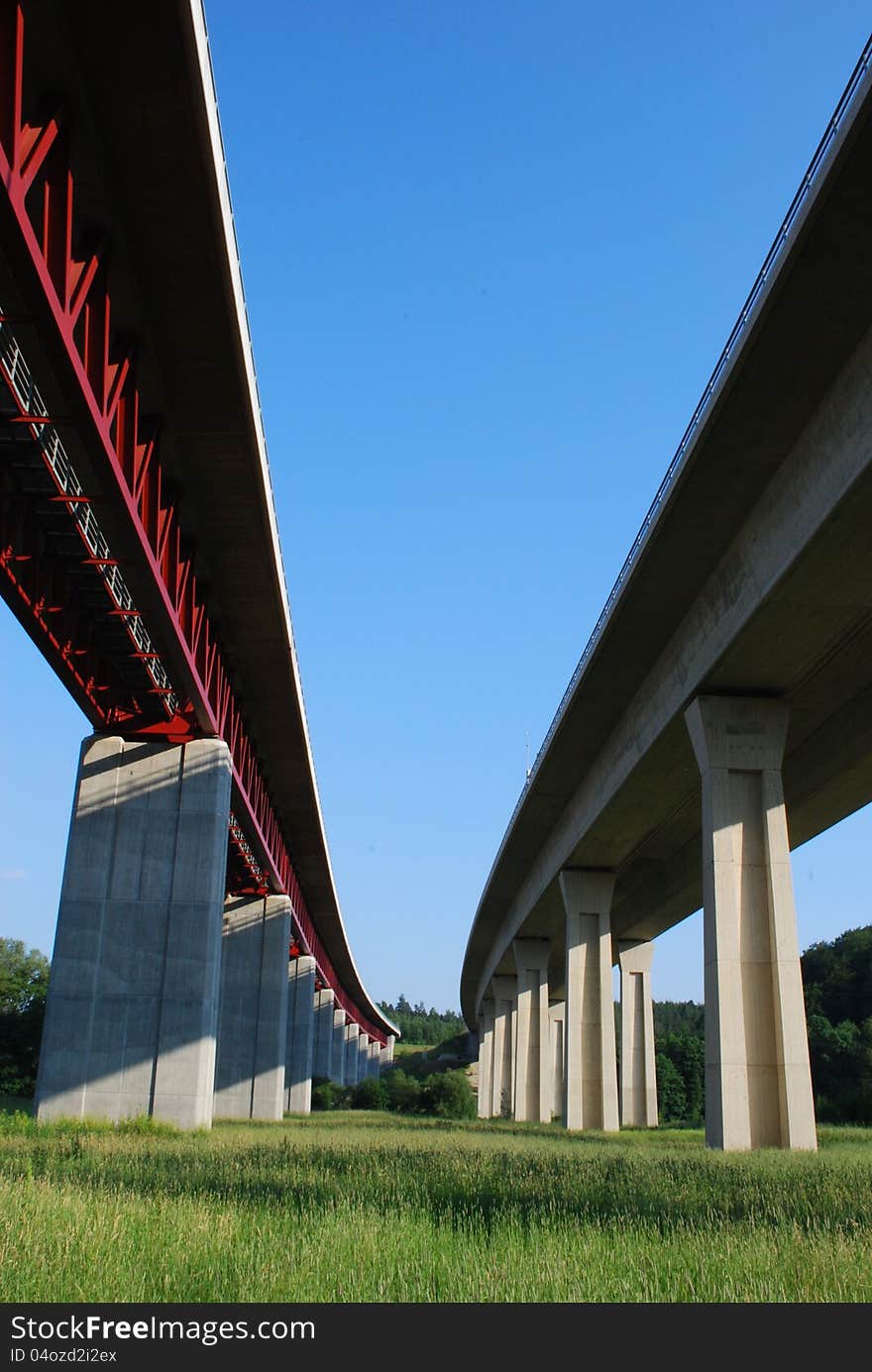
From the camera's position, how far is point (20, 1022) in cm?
8181

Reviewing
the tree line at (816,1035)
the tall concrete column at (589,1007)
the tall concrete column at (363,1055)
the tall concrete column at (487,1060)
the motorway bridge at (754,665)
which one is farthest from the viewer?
the tall concrete column at (363,1055)

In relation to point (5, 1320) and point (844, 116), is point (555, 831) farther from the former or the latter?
point (5, 1320)

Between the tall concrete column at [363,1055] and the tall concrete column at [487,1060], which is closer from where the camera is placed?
the tall concrete column at [487,1060]

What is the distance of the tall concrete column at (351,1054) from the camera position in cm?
12497

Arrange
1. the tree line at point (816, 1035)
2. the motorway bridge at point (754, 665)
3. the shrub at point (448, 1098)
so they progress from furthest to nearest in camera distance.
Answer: the tree line at point (816, 1035) < the shrub at point (448, 1098) < the motorway bridge at point (754, 665)

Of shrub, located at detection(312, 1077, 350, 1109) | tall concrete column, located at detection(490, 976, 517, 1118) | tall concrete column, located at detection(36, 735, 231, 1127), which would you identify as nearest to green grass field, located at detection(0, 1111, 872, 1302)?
tall concrete column, located at detection(36, 735, 231, 1127)

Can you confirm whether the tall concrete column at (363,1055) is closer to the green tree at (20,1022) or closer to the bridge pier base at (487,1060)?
the bridge pier base at (487,1060)

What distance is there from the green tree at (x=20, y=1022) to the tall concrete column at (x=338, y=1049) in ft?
87.1

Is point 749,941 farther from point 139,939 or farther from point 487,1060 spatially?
point 487,1060

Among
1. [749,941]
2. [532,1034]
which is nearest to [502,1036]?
[532,1034]

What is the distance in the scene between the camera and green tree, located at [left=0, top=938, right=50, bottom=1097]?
261 feet

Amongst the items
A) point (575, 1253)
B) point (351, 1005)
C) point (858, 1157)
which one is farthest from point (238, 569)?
point (351, 1005)

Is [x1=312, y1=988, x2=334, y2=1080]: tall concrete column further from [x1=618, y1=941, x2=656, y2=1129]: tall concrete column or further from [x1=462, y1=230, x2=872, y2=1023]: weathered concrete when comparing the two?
[x1=462, y1=230, x2=872, y2=1023]: weathered concrete

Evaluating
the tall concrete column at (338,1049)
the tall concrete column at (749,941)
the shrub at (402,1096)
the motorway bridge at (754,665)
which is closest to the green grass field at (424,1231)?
the tall concrete column at (749,941)
